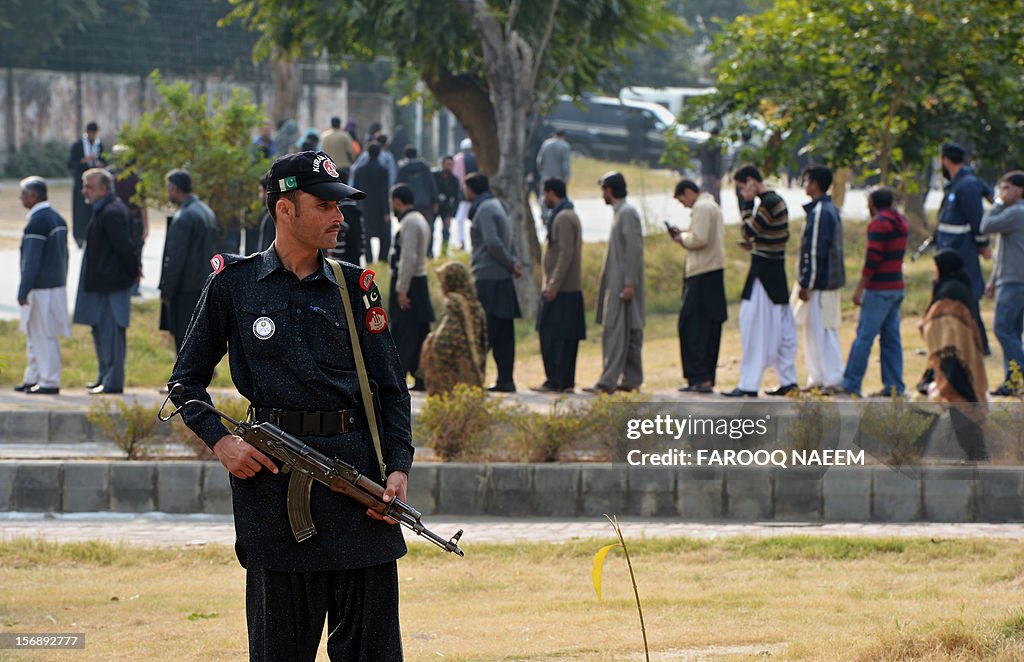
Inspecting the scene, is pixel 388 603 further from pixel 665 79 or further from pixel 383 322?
pixel 665 79

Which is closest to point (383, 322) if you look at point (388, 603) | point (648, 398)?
point (388, 603)

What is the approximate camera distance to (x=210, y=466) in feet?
30.5

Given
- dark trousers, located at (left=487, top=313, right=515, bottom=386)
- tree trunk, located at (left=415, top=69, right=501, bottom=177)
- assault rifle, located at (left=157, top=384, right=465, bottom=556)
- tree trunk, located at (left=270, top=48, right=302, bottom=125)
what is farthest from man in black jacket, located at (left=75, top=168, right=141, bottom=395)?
tree trunk, located at (left=270, top=48, right=302, bottom=125)

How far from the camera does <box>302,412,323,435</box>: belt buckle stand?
4.34 metres

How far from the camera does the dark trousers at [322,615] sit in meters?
4.32

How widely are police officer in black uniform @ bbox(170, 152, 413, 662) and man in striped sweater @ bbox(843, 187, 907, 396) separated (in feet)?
26.0

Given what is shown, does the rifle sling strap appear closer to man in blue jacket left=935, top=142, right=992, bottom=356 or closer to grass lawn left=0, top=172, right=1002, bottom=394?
grass lawn left=0, top=172, right=1002, bottom=394

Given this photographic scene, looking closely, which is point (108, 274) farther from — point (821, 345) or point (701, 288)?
point (821, 345)

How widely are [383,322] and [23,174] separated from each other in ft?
96.5

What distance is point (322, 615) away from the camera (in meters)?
4.38

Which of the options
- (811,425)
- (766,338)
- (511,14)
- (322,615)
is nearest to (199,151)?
(511,14)

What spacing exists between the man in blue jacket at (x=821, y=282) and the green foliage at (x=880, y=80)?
3742 mm

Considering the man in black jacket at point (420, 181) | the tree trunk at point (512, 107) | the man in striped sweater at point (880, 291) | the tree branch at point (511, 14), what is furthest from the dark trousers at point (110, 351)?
the man in black jacket at point (420, 181)

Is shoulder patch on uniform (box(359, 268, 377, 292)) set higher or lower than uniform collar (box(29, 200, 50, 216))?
lower
